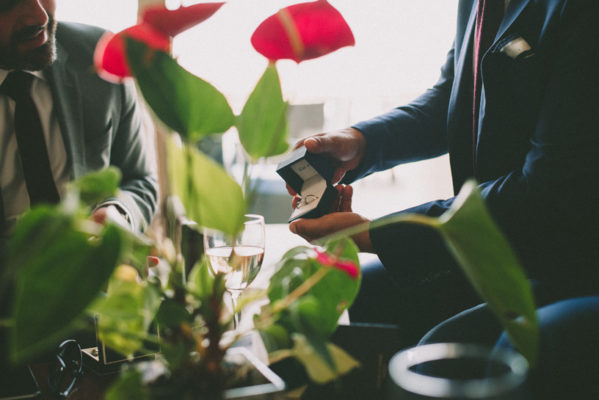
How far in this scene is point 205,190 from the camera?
351 millimetres

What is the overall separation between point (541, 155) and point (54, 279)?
837mm

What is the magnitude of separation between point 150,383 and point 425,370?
8.6 inches

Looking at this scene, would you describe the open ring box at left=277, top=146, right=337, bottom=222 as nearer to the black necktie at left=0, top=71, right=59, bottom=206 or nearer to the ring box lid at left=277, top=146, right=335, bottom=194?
the ring box lid at left=277, top=146, right=335, bottom=194

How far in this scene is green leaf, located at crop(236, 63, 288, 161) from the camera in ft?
1.25

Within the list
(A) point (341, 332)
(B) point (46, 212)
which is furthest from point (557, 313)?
(B) point (46, 212)

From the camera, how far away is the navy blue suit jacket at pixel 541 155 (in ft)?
2.66

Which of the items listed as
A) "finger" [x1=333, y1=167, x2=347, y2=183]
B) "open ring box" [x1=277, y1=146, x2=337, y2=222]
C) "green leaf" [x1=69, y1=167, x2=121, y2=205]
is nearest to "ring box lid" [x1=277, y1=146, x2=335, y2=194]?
"open ring box" [x1=277, y1=146, x2=337, y2=222]

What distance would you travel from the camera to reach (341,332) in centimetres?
64

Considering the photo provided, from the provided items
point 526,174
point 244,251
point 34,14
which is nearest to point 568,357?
point 526,174

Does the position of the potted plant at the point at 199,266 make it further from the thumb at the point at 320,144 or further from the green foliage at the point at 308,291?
the thumb at the point at 320,144

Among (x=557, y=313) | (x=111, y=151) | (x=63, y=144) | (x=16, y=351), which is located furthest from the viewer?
(x=111, y=151)

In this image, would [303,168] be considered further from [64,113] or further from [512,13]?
[64,113]

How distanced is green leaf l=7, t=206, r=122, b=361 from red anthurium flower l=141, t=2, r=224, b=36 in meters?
0.15

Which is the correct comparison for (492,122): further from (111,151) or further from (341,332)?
(111,151)
